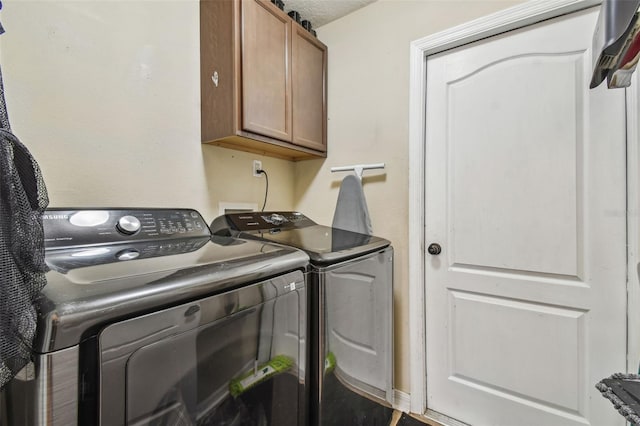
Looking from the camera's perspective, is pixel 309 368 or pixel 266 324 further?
pixel 309 368

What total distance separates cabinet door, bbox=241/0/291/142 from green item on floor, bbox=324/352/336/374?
1.10 m

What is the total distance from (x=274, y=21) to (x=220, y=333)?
1.62m

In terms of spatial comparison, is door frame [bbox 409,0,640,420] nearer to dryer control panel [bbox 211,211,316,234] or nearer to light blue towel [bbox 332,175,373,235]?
light blue towel [bbox 332,175,373,235]

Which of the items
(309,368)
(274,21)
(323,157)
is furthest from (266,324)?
(274,21)

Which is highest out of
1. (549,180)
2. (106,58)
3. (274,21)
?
(274,21)

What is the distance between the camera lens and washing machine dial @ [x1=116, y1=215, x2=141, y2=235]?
38.6 inches

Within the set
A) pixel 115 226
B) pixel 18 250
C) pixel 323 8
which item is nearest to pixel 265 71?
pixel 323 8

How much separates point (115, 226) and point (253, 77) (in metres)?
0.95

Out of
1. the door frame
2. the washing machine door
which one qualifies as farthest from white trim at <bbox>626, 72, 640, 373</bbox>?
the washing machine door

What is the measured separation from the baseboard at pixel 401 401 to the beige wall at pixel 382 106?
30 millimetres

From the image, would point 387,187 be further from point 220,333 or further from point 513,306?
point 220,333

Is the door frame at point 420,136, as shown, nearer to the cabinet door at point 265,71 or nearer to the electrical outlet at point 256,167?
the cabinet door at point 265,71

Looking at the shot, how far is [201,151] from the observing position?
4.97 feet

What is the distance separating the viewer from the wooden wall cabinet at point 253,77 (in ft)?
4.52
